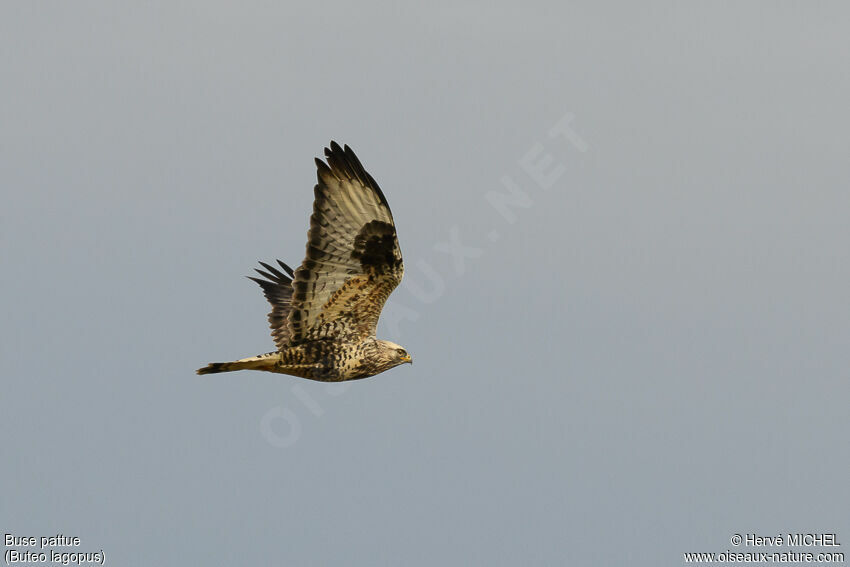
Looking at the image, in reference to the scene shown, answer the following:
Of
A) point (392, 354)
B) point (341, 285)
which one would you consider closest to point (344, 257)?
point (341, 285)

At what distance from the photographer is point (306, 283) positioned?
14.7m

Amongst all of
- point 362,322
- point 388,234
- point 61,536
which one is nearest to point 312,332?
point 362,322

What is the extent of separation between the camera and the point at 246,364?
15.1 m

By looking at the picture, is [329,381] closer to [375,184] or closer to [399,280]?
[399,280]

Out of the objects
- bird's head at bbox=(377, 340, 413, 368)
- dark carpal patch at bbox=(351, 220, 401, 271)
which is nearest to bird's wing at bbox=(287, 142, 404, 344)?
dark carpal patch at bbox=(351, 220, 401, 271)

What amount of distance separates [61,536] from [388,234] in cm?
678

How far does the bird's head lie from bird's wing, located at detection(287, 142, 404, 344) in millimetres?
434

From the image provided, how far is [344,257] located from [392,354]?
152 centimetres

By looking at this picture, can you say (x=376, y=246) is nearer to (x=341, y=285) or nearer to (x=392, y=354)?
(x=341, y=285)

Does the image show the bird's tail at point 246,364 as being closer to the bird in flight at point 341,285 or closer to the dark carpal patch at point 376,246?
the bird in flight at point 341,285

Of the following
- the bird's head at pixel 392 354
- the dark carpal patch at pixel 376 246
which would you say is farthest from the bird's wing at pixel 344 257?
the bird's head at pixel 392 354

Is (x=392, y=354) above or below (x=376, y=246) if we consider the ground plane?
below

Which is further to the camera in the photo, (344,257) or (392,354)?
(392,354)

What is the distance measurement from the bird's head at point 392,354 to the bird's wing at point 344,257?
434 millimetres
